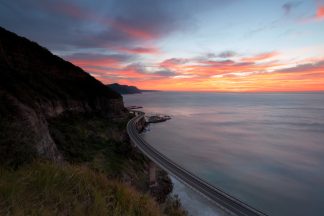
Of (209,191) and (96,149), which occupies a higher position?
(96,149)

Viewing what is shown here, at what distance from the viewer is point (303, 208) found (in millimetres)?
30344

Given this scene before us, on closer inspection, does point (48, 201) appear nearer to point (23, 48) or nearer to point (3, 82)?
point (3, 82)

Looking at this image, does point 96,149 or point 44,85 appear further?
point 44,85

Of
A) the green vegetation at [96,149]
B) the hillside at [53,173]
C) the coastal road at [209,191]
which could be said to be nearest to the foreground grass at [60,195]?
the hillside at [53,173]

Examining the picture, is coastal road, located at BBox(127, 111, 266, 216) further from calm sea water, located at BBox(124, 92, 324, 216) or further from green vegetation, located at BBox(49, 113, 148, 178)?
calm sea water, located at BBox(124, 92, 324, 216)

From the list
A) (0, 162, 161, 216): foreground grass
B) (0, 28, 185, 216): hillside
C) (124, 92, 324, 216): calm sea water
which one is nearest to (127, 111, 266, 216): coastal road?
(0, 28, 185, 216): hillside

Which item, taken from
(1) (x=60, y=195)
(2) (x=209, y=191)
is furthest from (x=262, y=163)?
(1) (x=60, y=195)

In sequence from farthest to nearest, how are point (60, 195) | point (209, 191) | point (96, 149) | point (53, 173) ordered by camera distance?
point (96, 149)
point (209, 191)
point (53, 173)
point (60, 195)

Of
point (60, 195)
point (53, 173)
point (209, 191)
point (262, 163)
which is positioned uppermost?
point (53, 173)

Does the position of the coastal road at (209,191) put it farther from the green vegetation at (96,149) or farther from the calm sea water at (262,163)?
the calm sea water at (262,163)

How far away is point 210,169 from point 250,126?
206 feet

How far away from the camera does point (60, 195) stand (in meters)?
3.77

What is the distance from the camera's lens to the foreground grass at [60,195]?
3.25m

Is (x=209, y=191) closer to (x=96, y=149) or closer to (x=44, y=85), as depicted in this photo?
(x=96, y=149)
